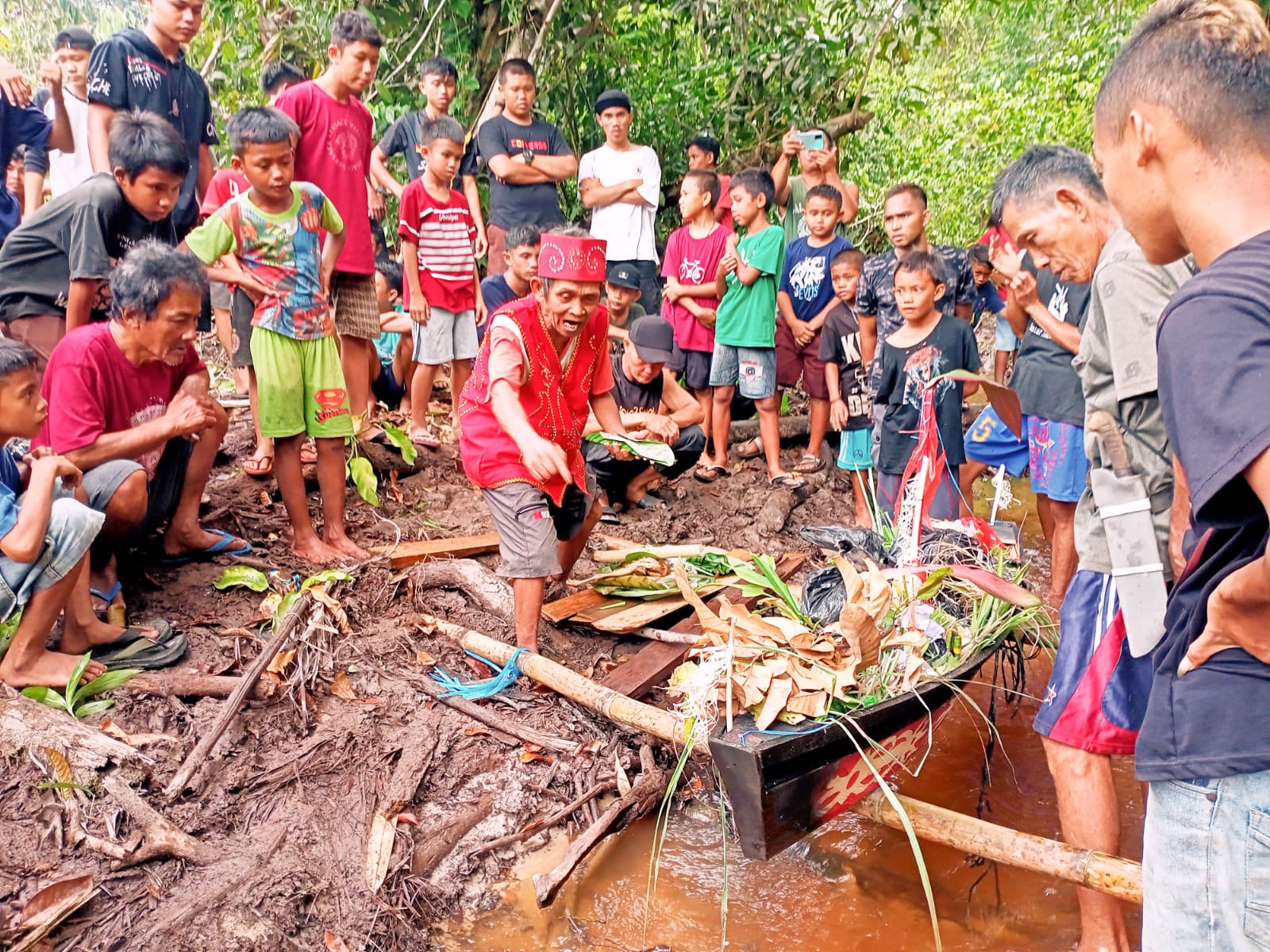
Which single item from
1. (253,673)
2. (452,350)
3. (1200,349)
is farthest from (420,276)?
(1200,349)

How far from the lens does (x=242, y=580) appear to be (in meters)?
4.71

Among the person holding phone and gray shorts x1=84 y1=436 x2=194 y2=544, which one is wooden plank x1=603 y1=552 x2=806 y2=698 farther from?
the person holding phone

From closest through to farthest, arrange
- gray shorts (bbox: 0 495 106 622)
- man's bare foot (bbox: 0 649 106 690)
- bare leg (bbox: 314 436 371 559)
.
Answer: gray shorts (bbox: 0 495 106 622) → man's bare foot (bbox: 0 649 106 690) → bare leg (bbox: 314 436 371 559)

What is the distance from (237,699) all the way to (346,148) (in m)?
3.61

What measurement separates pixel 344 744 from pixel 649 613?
67.4 inches

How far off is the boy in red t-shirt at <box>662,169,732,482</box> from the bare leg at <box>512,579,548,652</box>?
11.4 ft

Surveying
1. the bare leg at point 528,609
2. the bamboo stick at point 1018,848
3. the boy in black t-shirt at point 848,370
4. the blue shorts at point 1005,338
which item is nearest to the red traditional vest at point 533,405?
the bare leg at point 528,609

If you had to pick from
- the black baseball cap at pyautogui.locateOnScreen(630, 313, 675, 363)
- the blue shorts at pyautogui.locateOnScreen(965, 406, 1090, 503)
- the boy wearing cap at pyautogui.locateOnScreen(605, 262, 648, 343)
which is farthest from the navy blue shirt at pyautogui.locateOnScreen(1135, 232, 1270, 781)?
the boy wearing cap at pyautogui.locateOnScreen(605, 262, 648, 343)

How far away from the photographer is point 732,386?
7.95m

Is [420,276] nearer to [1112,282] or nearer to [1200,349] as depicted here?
[1112,282]

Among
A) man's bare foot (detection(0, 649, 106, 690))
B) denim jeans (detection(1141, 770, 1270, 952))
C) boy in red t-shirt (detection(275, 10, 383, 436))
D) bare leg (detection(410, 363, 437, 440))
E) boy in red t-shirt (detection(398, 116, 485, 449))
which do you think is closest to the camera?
denim jeans (detection(1141, 770, 1270, 952))

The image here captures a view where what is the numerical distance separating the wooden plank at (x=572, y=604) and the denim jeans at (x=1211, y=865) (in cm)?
358

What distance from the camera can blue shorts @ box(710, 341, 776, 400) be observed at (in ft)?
25.3

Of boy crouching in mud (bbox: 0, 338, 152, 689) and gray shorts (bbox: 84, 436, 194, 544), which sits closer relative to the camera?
boy crouching in mud (bbox: 0, 338, 152, 689)
